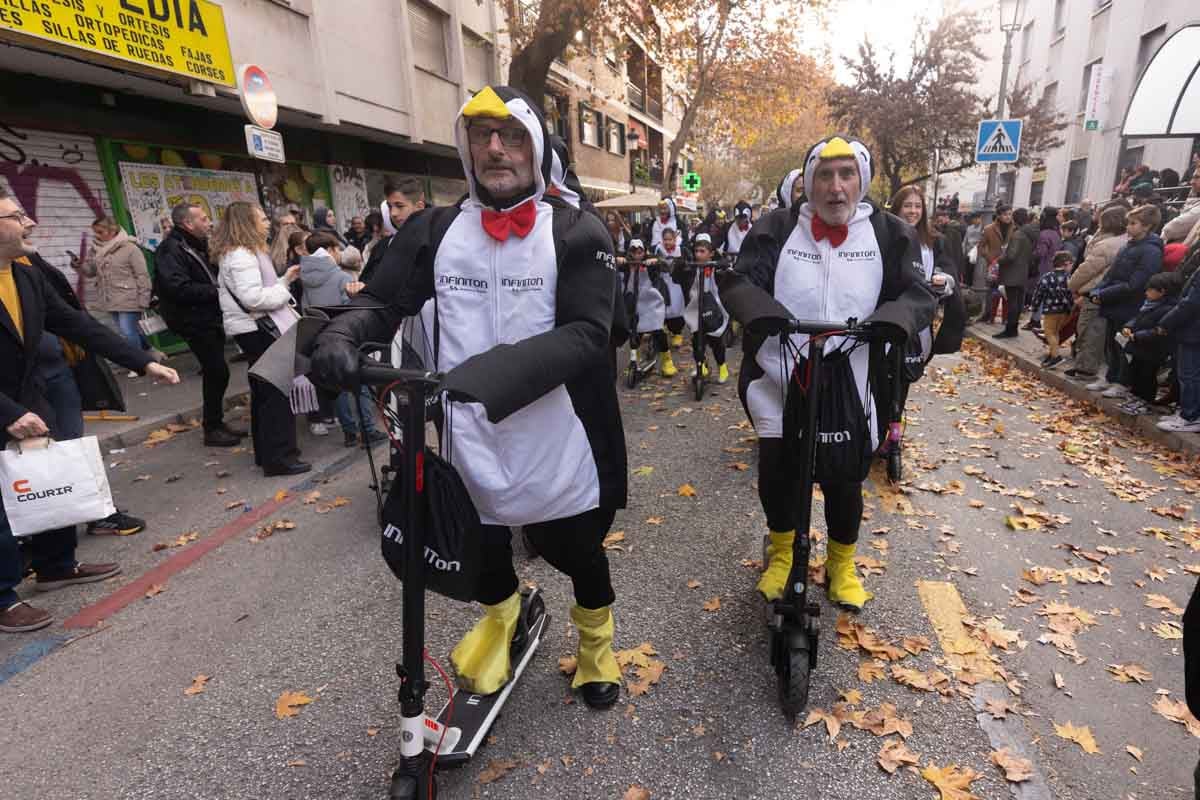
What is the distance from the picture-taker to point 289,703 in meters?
2.79

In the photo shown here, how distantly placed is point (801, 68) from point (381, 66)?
16.5m

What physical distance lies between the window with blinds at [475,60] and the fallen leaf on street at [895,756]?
1774cm

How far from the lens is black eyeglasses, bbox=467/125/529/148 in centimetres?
213

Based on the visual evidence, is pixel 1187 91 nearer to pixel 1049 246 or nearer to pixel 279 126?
pixel 1049 246

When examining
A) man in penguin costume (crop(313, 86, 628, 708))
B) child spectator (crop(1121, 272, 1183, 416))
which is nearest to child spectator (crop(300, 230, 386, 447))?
man in penguin costume (crop(313, 86, 628, 708))

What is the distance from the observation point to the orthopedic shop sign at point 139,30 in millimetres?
6754

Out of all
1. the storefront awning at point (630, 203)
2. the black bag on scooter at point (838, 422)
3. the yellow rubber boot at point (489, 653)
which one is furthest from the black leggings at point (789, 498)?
the storefront awning at point (630, 203)

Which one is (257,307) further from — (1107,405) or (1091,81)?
(1091,81)

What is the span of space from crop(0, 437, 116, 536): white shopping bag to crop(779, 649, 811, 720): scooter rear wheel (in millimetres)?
3539

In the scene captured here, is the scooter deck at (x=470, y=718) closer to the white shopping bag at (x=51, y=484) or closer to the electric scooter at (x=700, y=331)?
the white shopping bag at (x=51, y=484)

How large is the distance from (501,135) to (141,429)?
254 inches

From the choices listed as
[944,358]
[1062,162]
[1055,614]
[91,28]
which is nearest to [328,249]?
[91,28]

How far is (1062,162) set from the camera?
24.5 m

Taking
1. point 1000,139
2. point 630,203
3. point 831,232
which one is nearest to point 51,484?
point 831,232
